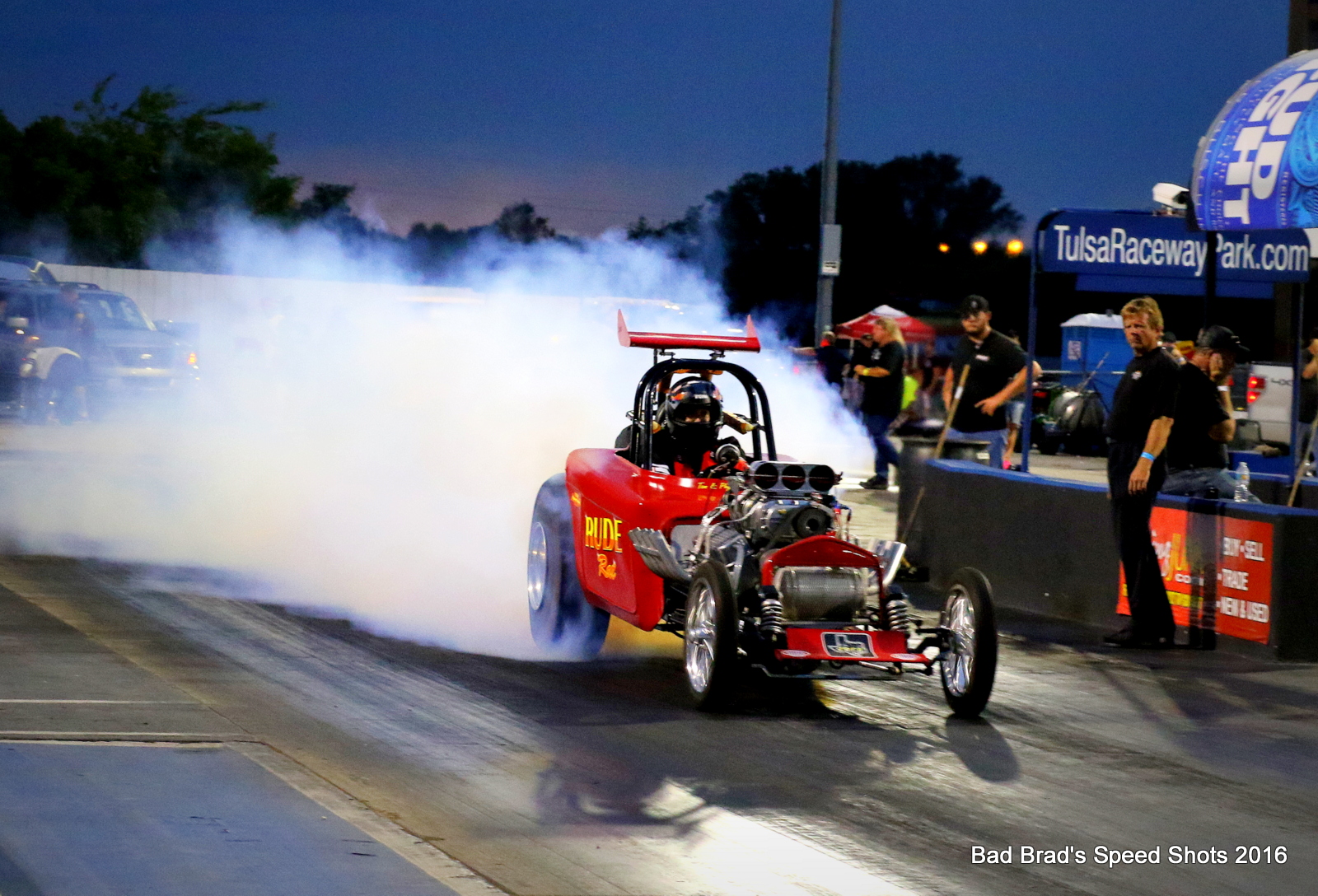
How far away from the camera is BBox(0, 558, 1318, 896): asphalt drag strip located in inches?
209

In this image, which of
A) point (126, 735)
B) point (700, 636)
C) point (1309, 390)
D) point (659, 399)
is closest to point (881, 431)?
point (1309, 390)

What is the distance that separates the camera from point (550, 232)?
15.7 m

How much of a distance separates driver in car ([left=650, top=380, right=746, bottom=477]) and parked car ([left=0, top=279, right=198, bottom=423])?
19.6 metres

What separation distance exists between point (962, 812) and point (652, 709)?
206 cm

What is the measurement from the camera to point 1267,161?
38.3 ft

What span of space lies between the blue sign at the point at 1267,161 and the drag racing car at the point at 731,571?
174 inches

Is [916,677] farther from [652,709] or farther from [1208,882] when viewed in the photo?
[1208,882]

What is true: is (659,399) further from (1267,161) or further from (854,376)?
(854,376)

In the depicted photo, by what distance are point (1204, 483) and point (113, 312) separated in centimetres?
2292

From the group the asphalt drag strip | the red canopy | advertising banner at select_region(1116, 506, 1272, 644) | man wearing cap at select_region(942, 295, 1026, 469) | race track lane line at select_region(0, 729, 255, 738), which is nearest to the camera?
the asphalt drag strip

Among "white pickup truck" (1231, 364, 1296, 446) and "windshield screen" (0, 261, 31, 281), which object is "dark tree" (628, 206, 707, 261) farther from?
"windshield screen" (0, 261, 31, 281)

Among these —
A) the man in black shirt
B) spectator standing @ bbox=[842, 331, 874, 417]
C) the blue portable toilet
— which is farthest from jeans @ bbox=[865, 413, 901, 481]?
the blue portable toilet

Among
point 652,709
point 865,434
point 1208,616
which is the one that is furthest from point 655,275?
point 652,709

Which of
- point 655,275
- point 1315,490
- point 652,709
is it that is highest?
point 655,275
